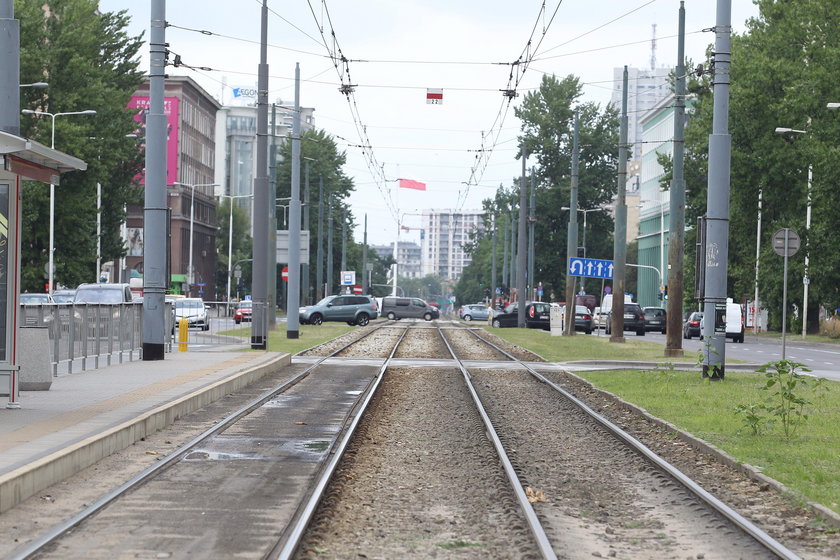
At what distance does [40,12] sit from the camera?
5722 centimetres

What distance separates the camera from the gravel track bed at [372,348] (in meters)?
35.6

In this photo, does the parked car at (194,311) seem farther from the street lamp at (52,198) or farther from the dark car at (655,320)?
the dark car at (655,320)

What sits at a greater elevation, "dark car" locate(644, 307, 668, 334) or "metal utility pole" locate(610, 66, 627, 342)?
"metal utility pole" locate(610, 66, 627, 342)

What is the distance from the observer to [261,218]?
3488 centimetres

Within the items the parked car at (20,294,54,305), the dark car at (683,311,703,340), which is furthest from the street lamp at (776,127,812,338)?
the parked car at (20,294,54,305)

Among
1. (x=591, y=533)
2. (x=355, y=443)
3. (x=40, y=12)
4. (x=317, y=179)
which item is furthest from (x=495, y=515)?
(x=317, y=179)

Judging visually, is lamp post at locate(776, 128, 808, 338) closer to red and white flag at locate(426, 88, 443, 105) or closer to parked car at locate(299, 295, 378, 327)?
red and white flag at locate(426, 88, 443, 105)

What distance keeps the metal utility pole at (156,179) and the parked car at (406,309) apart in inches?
2798

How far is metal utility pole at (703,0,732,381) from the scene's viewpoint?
23.3m

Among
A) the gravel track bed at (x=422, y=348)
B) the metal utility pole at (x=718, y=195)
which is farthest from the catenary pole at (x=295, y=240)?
the metal utility pole at (x=718, y=195)

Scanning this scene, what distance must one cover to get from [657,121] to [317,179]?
44268mm

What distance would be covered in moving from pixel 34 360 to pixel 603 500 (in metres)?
9.68

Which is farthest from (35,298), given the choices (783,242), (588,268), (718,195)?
(718,195)

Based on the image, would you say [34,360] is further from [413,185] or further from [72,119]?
[413,185]
